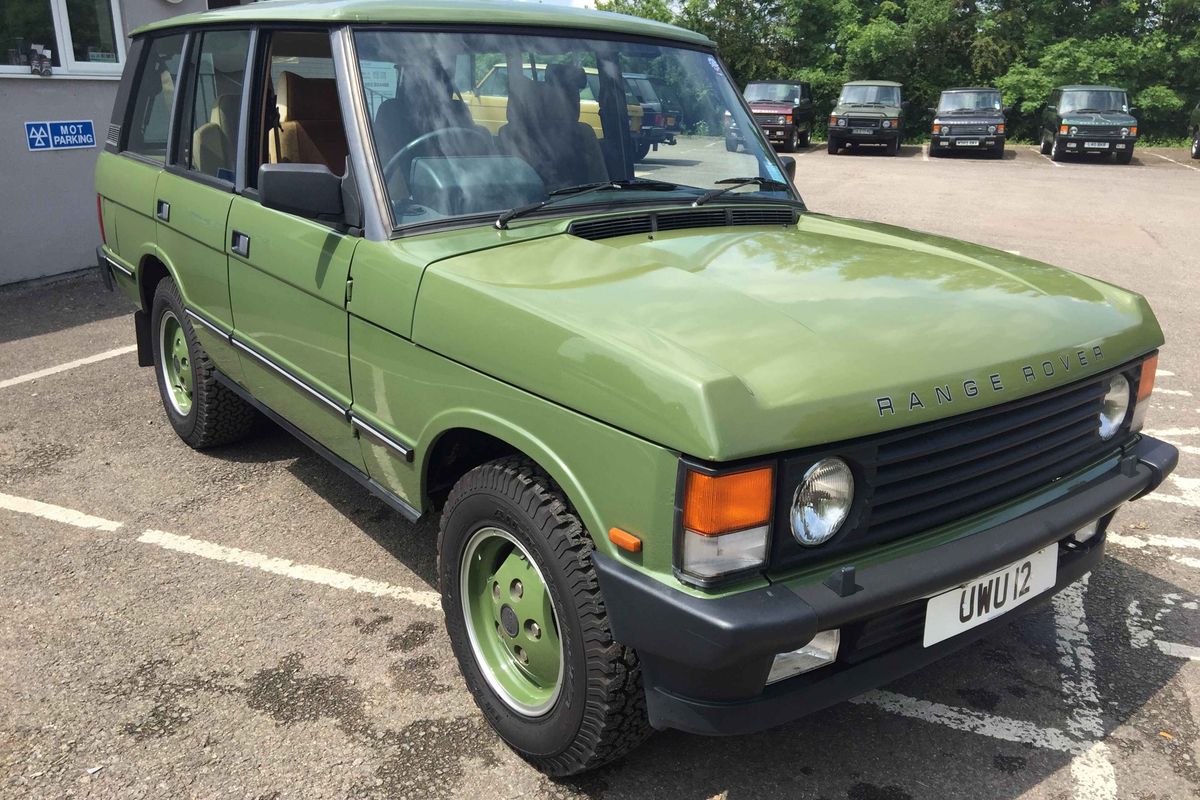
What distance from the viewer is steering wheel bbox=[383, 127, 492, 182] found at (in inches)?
118

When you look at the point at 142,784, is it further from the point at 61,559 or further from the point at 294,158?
the point at 294,158

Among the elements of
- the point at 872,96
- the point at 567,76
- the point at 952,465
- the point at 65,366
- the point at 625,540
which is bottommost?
the point at 65,366

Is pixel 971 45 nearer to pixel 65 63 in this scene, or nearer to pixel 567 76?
pixel 65 63

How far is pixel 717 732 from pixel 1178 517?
314 centimetres

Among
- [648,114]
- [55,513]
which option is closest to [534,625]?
[648,114]

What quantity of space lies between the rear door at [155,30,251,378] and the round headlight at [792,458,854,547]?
8.86ft

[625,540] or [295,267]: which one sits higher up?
[295,267]

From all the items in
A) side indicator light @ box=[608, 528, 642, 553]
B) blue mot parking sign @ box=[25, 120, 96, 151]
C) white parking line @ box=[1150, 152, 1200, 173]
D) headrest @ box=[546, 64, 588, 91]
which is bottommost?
white parking line @ box=[1150, 152, 1200, 173]

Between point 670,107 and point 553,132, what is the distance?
26.5 inches

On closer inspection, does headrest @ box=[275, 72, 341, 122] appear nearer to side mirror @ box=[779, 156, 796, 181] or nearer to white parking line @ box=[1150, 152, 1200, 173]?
side mirror @ box=[779, 156, 796, 181]

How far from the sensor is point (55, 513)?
4.24 meters

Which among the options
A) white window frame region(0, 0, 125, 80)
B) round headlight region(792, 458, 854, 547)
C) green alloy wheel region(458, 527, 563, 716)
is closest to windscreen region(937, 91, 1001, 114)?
white window frame region(0, 0, 125, 80)

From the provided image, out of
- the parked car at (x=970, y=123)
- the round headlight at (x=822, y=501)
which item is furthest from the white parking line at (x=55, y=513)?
the parked car at (x=970, y=123)

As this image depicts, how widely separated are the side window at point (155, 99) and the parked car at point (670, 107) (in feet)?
7.47
